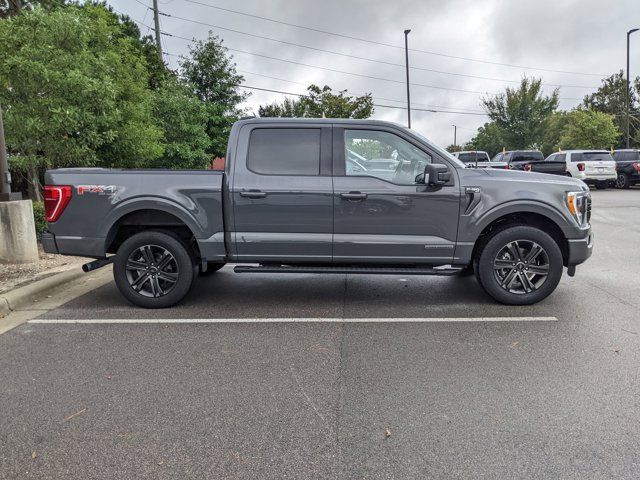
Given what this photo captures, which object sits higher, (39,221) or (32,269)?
(39,221)

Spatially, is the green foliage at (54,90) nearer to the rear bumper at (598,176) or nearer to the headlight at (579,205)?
the headlight at (579,205)

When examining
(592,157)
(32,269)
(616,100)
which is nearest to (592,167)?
(592,157)

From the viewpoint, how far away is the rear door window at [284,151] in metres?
5.47

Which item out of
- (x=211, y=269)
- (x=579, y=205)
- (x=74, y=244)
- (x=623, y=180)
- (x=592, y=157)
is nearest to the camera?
(x=579, y=205)

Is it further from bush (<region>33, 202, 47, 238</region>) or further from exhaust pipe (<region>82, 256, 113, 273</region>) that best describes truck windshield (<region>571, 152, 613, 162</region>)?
exhaust pipe (<region>82, 256, 113, 273</region>)

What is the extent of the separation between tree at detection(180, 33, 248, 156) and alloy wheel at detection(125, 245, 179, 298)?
12886mm

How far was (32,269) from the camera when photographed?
7.00m

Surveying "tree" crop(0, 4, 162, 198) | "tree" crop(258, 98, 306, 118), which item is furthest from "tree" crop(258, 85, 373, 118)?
"tree" crop(0, 4, 162, 198)

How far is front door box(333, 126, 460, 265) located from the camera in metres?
5.32

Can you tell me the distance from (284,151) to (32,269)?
411 centimetres

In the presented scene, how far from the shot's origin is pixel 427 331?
4.78m

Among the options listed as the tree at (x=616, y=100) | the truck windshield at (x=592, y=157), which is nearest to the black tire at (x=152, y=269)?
the truck windshield at (x=592, y=157)

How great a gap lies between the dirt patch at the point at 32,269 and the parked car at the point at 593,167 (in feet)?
64.3

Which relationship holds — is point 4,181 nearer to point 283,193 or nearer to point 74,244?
point 74,244
